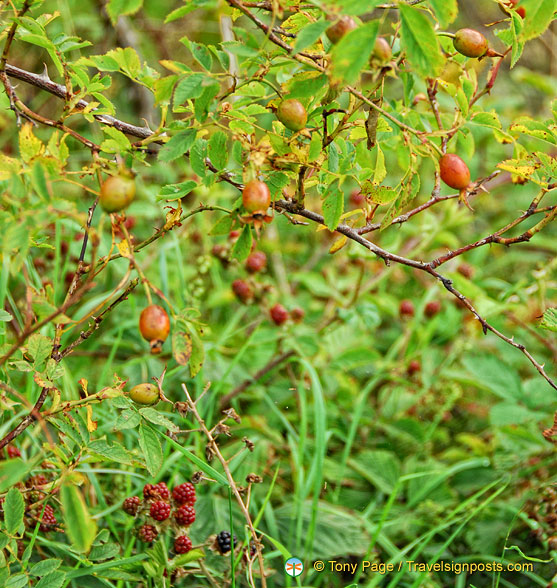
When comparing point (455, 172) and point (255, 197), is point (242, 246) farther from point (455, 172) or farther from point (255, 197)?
point (455, 172)

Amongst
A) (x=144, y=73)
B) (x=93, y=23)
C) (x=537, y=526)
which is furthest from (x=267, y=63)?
(x=93, y=23)

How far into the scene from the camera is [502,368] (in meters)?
1.62

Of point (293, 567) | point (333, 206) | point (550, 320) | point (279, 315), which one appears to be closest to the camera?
point (333, 206)

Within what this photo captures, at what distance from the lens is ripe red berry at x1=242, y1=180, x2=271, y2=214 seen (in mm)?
722

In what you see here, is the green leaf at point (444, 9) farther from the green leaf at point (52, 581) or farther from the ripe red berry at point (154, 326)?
the green leaf at point (52, 581)

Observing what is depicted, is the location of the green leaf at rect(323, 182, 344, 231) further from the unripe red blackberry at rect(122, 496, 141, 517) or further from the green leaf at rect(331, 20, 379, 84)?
the unripe red blackberry at rect(122, 496, 141, 517)

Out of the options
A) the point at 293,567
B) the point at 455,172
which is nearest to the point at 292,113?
the point at 455,172

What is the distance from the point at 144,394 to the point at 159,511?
→ 26 centimetres

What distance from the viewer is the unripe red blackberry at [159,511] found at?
98 centimetres

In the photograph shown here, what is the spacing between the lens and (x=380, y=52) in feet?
2.17

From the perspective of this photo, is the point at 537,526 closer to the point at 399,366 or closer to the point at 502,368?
Answer: the point at 502,368

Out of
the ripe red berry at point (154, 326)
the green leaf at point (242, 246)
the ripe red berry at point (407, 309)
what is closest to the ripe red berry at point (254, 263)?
the ripe red berry at point (407, 309)

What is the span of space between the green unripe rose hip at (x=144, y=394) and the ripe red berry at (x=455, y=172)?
0.52 meters

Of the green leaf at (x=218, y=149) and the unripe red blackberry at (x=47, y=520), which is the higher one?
the green leaf at (x=218, y=149)
